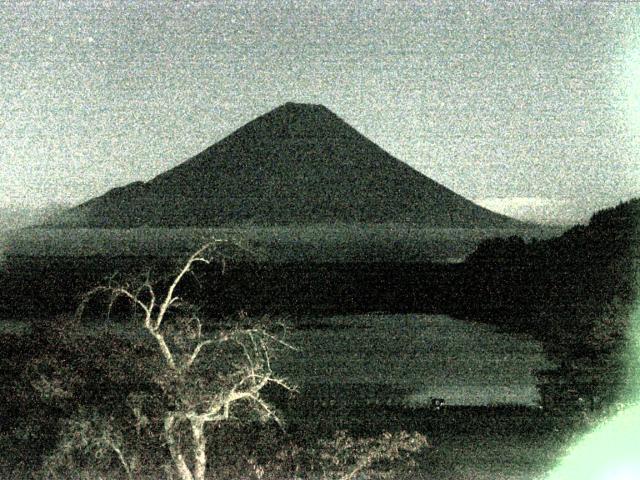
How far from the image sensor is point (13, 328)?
24016mm

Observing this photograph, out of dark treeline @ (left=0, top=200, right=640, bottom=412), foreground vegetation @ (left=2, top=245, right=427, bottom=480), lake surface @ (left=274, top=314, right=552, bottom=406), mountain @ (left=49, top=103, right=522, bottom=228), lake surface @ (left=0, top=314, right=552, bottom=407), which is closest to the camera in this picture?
foreground vegetation @ (left=2, top=245, right=427, bottom=480)

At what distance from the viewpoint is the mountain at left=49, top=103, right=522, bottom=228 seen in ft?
281

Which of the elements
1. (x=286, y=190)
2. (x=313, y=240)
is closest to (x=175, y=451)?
(x=313, y=240)

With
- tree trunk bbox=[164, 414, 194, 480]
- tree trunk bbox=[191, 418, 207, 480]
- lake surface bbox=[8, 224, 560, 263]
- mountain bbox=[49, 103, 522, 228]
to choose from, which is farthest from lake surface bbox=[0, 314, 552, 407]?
mountain bbox=[49, 103, 522, 228]

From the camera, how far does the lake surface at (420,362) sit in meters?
15.2

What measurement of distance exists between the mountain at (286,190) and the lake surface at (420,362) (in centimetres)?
5817

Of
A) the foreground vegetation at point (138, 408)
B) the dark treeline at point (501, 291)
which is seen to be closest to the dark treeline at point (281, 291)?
the dark treeline at point (501, 291)

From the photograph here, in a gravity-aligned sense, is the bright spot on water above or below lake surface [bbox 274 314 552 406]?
above

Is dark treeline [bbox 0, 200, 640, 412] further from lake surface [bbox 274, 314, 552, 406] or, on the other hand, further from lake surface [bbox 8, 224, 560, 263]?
lake surface [bbox 8, 224, 560, 263]

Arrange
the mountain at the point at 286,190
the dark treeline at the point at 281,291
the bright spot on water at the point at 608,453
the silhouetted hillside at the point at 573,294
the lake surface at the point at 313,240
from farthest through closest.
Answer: the mountain at the point at 286,190 < the lake surface at the point at 313,240 < the dark treeline at the point at 281,291 < the silhouetted hillside at the point at 573,294 < the bright spot on water at the point at 608,453

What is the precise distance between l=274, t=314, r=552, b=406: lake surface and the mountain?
58.2 meters

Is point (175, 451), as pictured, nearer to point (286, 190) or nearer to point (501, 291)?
point (501, 291)

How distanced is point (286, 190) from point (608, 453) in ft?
273

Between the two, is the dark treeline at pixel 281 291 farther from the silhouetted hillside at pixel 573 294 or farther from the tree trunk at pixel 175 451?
the tree trunk at pixel 175 451
